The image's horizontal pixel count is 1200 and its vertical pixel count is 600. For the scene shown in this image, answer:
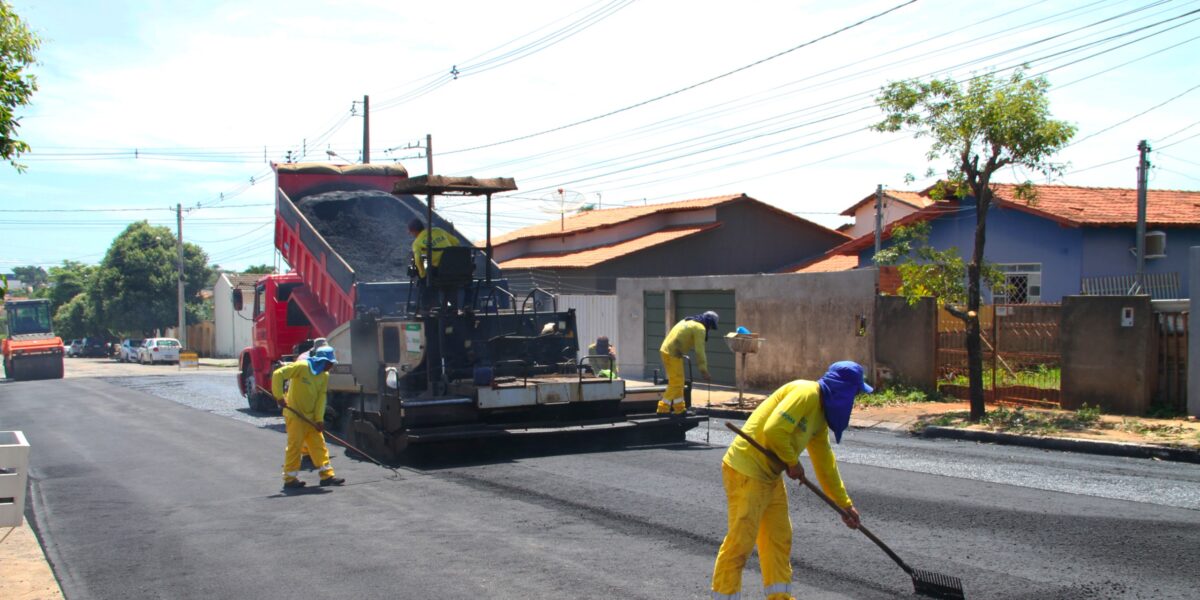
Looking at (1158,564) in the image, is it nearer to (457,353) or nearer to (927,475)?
(927,475)

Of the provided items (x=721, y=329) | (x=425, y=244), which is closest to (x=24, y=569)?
(x=425, y=244)

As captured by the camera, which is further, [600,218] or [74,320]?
[74,320]

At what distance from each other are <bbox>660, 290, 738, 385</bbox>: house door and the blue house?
15.8ft

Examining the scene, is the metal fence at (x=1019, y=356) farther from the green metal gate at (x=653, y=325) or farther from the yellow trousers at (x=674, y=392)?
the green metal gate at (x=653, y=325)

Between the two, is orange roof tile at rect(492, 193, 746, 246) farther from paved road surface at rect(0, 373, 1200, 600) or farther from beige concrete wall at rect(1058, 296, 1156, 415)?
paved road surface at rect(0, 373, 1200, 600)

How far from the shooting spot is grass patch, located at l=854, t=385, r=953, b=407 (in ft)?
54.0

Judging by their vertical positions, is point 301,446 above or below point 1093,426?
above

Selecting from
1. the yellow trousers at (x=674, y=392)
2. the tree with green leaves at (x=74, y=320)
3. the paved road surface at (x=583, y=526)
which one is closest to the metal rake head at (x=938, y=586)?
the paved road surface at (x=583, y=526)

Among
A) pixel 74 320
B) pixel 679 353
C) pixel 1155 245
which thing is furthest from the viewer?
pixel 74 320

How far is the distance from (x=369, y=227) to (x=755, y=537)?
11.5 meters

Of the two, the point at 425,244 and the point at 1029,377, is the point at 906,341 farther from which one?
the point at 425,244

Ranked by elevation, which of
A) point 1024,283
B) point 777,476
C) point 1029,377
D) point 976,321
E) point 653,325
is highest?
point 1024,283

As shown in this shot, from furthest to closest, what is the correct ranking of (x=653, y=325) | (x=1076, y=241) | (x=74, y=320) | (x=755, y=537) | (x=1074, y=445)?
(x=74, y=320) < (x=653, y=325) < (x=1076, y=241) < (x=1074, y=445) < (x=755, y=537)

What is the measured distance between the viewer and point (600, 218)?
36.2 m
